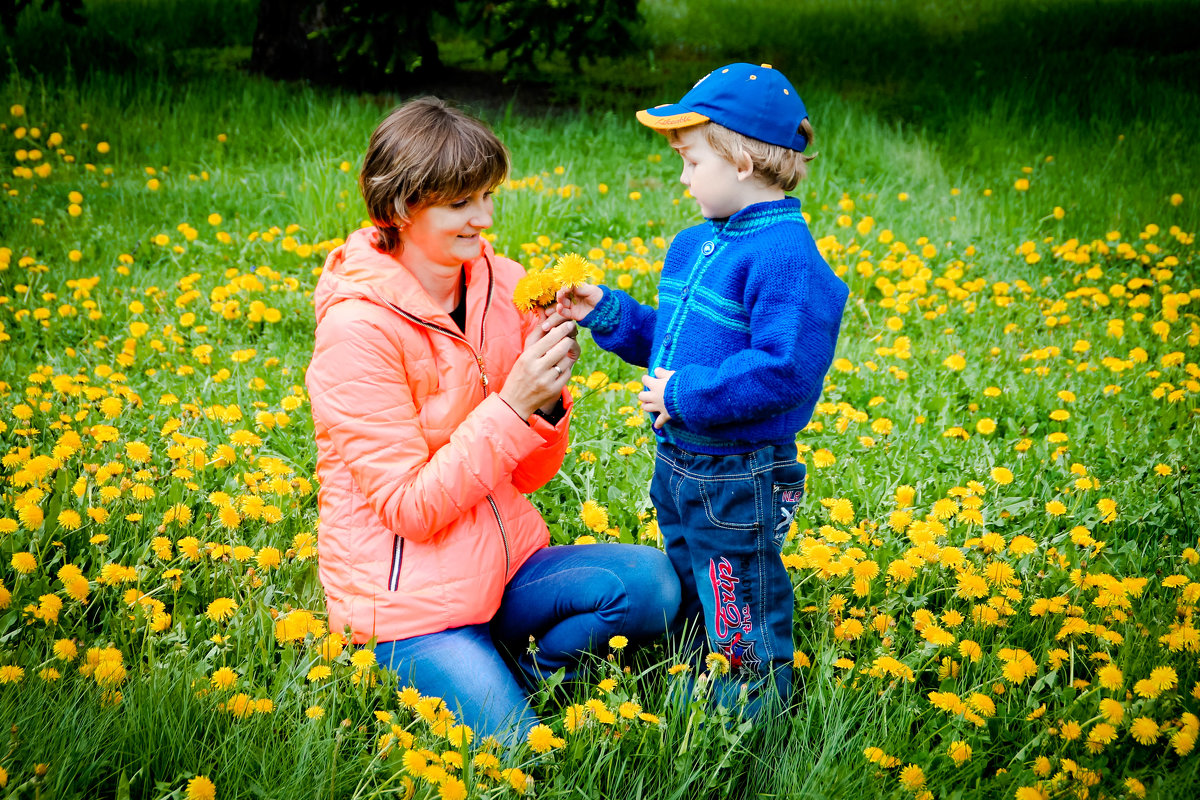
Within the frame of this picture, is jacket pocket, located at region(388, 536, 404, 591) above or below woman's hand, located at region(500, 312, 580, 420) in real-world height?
below

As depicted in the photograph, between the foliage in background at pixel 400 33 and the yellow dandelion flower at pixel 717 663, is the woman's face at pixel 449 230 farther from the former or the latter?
the foliage in background at pixel 400 33

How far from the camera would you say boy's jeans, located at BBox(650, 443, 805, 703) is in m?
1.95

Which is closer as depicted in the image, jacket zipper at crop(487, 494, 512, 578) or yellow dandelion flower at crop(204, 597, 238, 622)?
yellow dandelion flower at crop(204, 597, 238, 622)

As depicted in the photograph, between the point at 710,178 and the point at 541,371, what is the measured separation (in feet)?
1.83

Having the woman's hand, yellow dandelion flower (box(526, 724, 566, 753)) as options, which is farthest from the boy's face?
yellow dandelion flower (box(526, 724, 566, 753))

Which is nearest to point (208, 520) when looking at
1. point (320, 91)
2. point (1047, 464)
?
point (1047, 464)

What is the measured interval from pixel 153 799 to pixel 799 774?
1.27 meters

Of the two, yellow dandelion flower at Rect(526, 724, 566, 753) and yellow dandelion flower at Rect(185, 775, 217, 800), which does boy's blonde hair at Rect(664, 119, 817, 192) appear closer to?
yellow dandelion flower at Rect(526, 724, 566, 753)

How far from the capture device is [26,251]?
4.44 meters

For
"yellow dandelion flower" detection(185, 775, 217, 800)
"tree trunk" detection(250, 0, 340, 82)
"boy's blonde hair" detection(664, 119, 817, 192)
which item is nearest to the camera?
"yellow dandelion flower" detection(185, 775, 217, 800)

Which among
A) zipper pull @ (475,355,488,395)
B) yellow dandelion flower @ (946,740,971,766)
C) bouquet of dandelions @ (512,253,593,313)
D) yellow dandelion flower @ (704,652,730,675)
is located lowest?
yellow dandelion flower @ (946,740,971,766)

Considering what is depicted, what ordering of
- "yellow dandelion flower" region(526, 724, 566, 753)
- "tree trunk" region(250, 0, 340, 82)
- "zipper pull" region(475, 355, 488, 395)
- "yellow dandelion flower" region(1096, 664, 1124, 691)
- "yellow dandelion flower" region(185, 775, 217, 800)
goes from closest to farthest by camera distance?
"yellow dandelion flower" region(185, 775, 217, 800)
"yellow dandelion flower" region(526, 724, 566, 753)
"yellow dandelion flower" region(1096, 664, 1124, 691)
"zipper pull" region(475, 355, 488, 395)
"tree trunk" region(250, 0, 340, 82)

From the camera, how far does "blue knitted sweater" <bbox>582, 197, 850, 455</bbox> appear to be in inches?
70.5

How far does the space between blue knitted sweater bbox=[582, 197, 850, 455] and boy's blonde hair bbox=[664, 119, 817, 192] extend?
0.06 m
